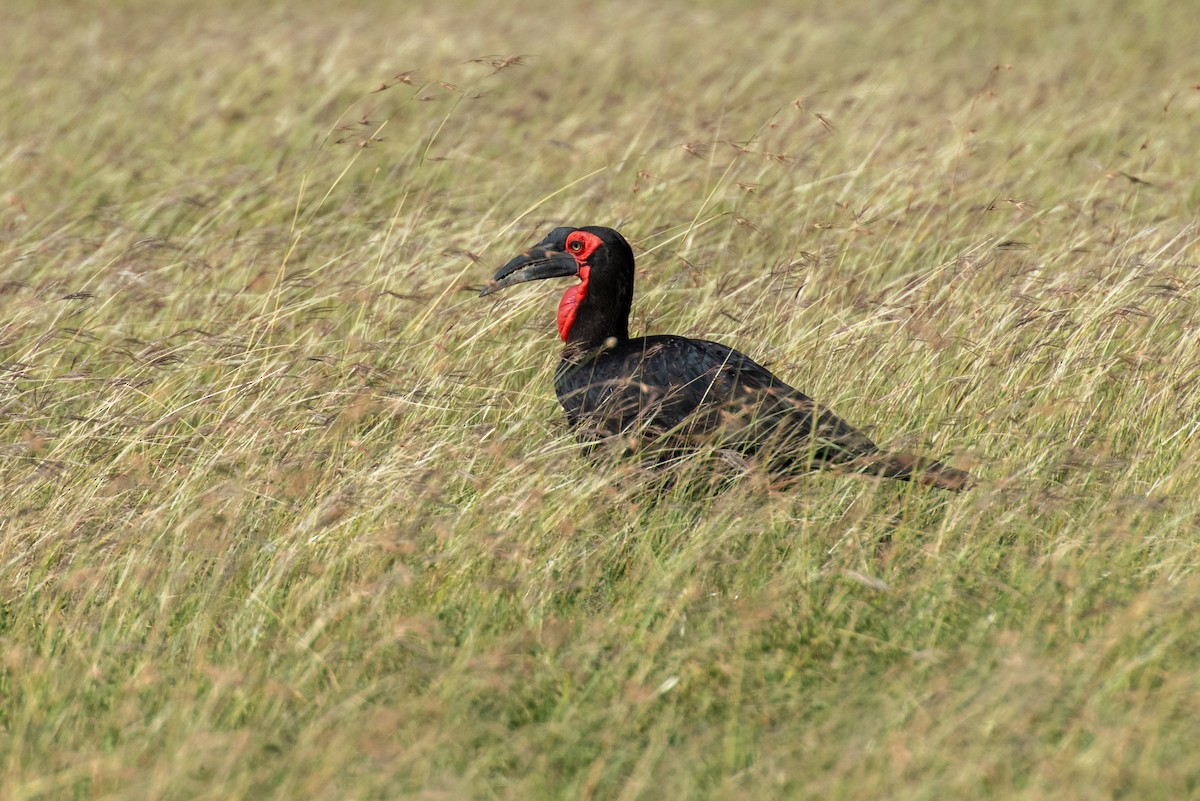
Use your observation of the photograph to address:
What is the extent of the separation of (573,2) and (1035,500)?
39.8ft

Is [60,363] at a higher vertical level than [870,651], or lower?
lower

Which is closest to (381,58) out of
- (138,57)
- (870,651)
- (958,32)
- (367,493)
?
(138,57)

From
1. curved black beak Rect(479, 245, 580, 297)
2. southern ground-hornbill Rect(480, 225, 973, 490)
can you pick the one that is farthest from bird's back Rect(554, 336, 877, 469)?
curved black beak Rect(479, 245, 580, 297)

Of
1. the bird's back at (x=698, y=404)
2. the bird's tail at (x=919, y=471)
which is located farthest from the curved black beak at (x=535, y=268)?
the bird's tail at (x=919, y=471)

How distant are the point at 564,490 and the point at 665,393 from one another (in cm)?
62

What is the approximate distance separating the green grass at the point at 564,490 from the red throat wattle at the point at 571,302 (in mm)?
239

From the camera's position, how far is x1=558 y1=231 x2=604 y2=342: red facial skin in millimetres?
5168

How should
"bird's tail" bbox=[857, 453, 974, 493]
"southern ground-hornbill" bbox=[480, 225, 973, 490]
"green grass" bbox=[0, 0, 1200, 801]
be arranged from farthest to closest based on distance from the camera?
"southern ground-hornbill" bbox=[480, 225, 973, 490], "bird's tail" bbox=[857, 453, 974, 493], "green grass" bbox=[0, 0, 1200, 801]

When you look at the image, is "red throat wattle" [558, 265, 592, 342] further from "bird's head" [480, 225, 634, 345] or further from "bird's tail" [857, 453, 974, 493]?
"bird's tail" [857, 453, 974, 493]

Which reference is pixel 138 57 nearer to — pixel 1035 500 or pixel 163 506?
pixel 163 506

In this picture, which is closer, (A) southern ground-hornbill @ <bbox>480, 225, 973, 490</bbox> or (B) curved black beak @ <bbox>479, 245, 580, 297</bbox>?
(A) southern ground-hornbill @ <bbox>480, 225, 973, 490</bbox>

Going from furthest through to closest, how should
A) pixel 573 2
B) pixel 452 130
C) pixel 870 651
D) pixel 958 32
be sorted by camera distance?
1. pixel 573 2
2. pixel 958 32
3. pixel 452 130
4. pixel 870 651

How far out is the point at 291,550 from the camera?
3.71 m

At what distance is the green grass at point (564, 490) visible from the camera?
3160 millimetres
